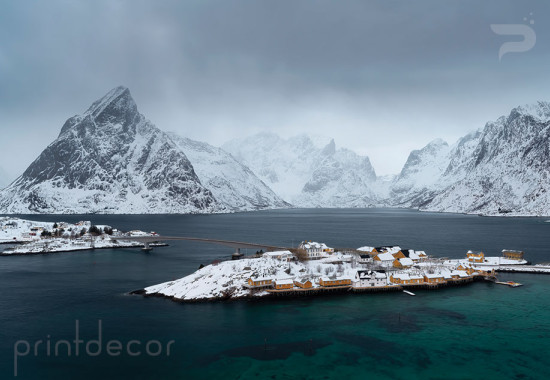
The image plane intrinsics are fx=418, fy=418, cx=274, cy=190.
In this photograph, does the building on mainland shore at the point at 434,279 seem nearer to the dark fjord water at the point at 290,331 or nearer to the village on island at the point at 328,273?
the village on island at the point at 328,273

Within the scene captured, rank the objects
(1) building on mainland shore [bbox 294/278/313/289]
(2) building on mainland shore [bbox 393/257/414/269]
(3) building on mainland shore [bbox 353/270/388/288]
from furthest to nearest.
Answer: (2) building on mainland shore [bbox 393/257/414/269] < (3) building on mainland shore [bbox 353/270/388/288] < (1) building on mainland shore [bbox 294/278/313/289]

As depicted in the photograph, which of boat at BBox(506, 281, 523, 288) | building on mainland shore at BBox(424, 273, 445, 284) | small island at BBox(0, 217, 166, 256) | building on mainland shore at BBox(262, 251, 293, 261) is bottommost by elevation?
boat at BBox(506, 281, 523, 288)

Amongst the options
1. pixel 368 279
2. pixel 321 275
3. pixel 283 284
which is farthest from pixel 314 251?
pixel 283 284

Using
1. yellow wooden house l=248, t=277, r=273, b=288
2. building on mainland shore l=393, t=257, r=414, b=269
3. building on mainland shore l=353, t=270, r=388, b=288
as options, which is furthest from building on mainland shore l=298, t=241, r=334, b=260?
yellow wooden house l=248, t=277, r=273, b=288

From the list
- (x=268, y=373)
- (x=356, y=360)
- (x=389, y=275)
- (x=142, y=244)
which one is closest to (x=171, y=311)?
(x=268, y=373)

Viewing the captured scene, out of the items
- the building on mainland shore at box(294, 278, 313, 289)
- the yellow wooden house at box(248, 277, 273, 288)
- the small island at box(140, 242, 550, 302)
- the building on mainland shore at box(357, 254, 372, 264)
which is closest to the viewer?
the small island at box(140, 242, 550, 302)

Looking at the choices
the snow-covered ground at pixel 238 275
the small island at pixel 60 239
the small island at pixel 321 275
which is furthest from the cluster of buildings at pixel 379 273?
the small island at pixel 60 239

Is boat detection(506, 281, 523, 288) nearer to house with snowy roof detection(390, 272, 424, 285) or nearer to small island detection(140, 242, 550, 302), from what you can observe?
small island detection(140, 242, 550, 302)
